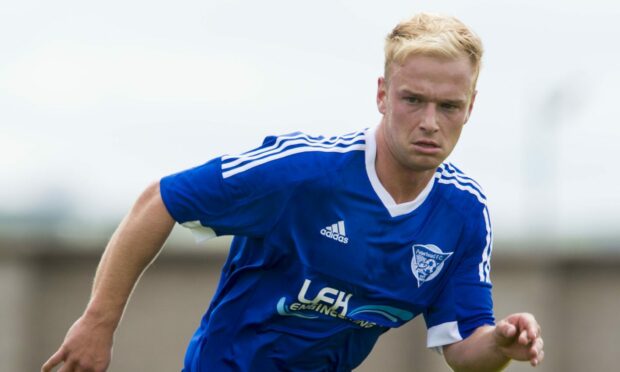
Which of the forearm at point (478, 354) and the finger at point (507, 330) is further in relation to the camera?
the forearm at point (478, 354)

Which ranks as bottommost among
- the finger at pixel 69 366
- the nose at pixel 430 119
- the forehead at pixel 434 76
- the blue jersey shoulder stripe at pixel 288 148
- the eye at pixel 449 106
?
the finger at pixel 69 366

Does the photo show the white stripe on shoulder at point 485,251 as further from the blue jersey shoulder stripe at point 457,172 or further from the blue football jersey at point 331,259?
the blue jersey shoulder stripe at point 457,172

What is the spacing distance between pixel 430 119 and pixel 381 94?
Result: 0.38 m

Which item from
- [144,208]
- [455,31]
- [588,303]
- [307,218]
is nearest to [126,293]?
[144,208]

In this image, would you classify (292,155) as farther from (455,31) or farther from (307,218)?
(455,31)

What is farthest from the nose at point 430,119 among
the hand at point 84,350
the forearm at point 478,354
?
the hand at point 84,350

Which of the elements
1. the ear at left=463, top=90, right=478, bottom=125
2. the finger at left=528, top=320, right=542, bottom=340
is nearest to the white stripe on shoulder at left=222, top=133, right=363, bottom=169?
the ear at left=463, top=90, right=478, bottom=125

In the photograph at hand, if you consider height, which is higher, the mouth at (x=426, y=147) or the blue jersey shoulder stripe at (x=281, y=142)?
the mouth at (x=426, y=147)

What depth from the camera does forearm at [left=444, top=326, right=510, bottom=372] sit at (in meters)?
5.19

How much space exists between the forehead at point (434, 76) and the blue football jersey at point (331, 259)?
0.41 meters

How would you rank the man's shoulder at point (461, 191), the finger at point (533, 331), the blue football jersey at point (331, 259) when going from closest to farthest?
the finger at point (533, 331)
the blue football jersey at point (331, 259)
the man's shoulder at point (461, 191)

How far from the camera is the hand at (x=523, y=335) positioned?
4.67m

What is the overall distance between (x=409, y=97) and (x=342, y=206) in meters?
0.59

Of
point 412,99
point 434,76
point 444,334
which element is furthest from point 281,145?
point 444,334
